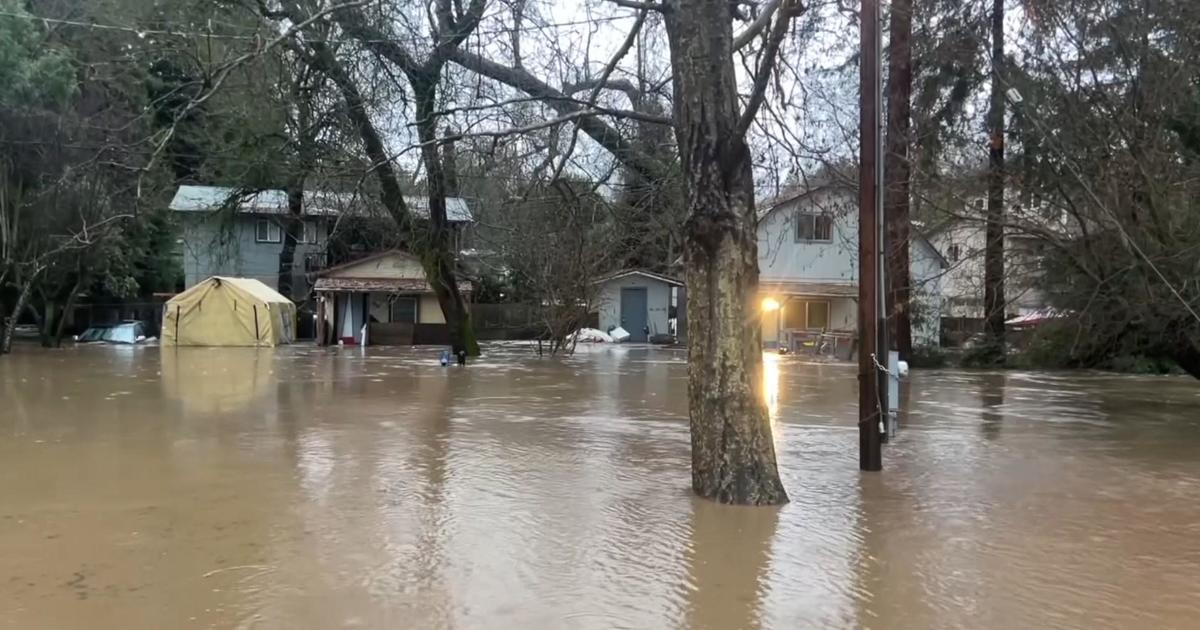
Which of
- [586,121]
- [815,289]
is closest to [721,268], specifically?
[586,121]

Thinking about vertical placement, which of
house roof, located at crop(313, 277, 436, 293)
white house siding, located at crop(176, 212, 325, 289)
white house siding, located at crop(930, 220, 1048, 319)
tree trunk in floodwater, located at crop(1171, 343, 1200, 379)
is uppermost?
white house siding, located at crop(176, 212, 325, 289)

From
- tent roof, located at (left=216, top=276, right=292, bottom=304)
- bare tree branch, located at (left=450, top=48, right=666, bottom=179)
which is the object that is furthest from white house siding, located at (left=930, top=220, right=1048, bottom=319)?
tent roof, located at (left=216, top=276, right=292, bottom=304)

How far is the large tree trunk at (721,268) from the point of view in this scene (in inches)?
260

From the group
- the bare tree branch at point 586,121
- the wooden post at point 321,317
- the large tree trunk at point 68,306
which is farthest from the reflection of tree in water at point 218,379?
the bare tree branch at point 586,121

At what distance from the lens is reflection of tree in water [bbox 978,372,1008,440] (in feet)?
37.8

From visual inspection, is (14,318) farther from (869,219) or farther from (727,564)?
(727,564)

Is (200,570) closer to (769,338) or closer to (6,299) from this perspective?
(769,338)

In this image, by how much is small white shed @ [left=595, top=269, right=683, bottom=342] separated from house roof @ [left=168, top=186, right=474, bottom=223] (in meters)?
8.82

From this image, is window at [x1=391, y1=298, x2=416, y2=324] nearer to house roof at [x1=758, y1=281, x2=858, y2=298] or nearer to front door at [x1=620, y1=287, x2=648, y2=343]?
front door at [x1=620, y1=287, x2=648, y2=343]

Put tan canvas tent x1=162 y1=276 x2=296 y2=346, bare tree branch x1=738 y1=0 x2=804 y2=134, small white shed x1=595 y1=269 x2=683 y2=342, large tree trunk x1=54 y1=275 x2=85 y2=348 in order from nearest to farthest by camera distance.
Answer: bare tree branch x1=738 y1=0 x2=804 y2=134 → large tree trunk x1=54 y1=275 x2=85 y2=348 → tan canvas tent x1=162 y1=276 x2=296 y2=346 → small white shed x1=595 y1=269 x2=683 y2=342

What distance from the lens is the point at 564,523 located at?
623 centimetres

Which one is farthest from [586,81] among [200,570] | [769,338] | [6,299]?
[6,299]

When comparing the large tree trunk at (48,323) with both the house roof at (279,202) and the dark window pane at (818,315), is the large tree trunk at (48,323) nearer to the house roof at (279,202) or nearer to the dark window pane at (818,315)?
the house roof at (279,202)

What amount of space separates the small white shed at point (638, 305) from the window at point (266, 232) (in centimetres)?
1455
